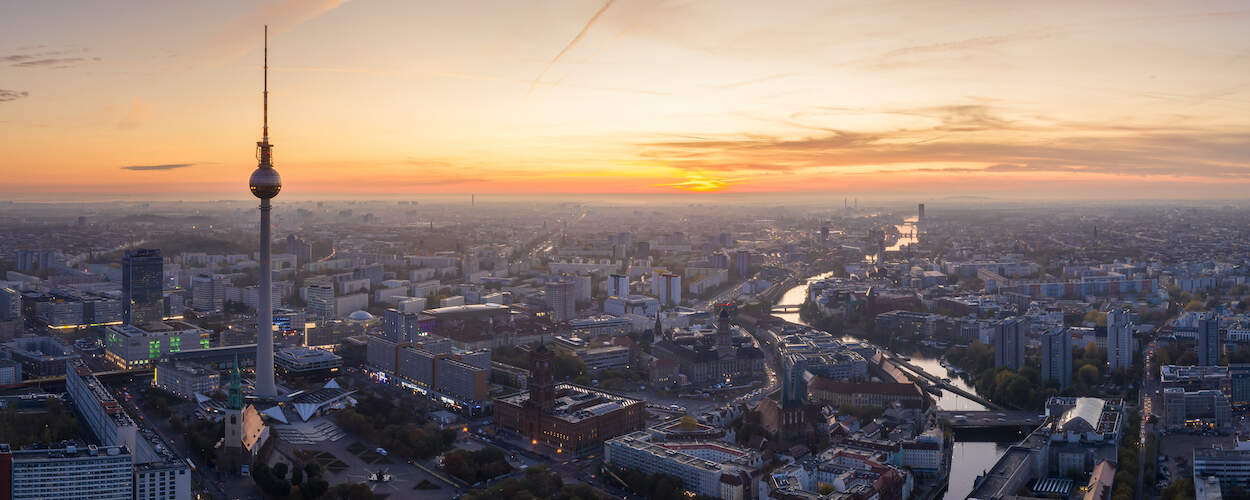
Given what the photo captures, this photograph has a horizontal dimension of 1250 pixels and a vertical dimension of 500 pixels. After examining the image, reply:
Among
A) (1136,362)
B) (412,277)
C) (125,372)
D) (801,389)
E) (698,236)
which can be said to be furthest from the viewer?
(698,236)

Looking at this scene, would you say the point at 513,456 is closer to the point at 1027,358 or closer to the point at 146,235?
the point at 1027,358

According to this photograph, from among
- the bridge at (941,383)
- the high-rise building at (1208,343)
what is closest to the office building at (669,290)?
the bridge at (941,383)

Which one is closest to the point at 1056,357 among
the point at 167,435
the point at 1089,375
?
the point at 1089,375

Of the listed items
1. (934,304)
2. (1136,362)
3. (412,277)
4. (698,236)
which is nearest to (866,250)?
(698,236)

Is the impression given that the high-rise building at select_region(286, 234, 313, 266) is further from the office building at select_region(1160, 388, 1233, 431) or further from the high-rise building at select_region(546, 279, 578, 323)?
the office building at select_region(1160, 388, 1233, 431)

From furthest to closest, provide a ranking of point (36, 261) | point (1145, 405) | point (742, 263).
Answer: point (742, 263) < point (36, 261) < point (1145, 405)

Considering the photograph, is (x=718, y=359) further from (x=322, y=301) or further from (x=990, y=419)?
(x=322, y=301)
